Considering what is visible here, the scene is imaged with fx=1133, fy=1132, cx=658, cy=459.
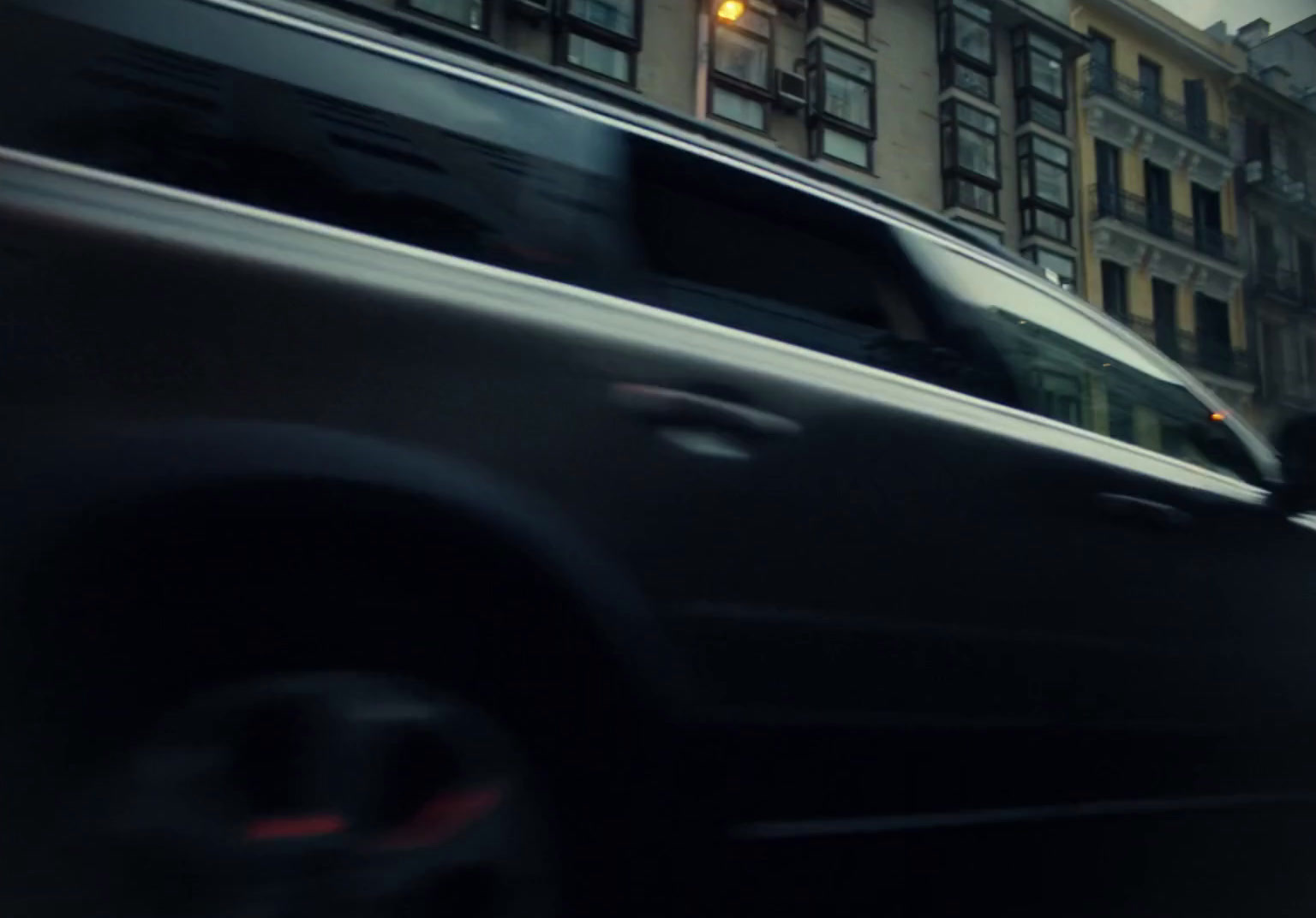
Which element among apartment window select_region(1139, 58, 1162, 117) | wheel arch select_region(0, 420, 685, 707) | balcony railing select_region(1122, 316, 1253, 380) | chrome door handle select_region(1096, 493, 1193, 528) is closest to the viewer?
wheel arch select_region(0, 420, 685, 707)

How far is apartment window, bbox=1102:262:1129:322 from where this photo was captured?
73.4ft

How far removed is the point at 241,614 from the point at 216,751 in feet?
0.46

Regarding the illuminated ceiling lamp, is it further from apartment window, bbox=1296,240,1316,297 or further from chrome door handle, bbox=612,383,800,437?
chrome door handle, bbox=612,383,800,437

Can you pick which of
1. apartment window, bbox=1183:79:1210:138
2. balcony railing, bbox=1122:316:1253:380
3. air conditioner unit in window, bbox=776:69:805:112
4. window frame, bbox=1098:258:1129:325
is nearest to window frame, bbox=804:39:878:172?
air conditioner unit in window, bbox=776:69:805:112

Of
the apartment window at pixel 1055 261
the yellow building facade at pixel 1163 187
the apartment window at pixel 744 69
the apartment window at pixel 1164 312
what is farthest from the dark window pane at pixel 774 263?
the apartment window at pixel 1164 312

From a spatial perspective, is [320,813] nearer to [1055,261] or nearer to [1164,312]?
[1055,261]

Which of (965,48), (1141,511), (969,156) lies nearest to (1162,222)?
(969,156)

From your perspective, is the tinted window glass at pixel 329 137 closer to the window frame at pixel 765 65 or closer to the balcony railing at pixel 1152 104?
the window frame at pixel 765 65

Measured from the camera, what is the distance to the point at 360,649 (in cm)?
125

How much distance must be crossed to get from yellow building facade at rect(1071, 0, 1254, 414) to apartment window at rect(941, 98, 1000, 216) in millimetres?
2478

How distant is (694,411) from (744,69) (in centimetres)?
1812

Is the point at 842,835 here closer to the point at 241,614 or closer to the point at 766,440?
the point at 766,440

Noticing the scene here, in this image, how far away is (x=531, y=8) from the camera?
53.0 ft

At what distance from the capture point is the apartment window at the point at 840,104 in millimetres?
18891
